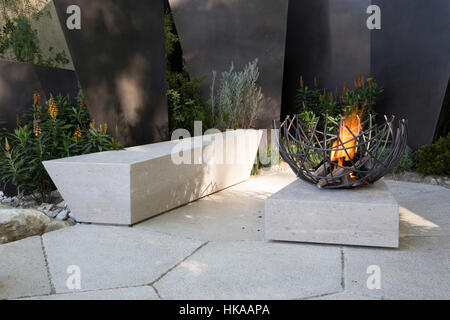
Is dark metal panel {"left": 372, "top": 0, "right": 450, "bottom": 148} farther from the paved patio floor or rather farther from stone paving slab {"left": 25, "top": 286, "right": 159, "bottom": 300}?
stone paving slab {"left": 25, "top": 286, "right": 159, "bottom": 300}

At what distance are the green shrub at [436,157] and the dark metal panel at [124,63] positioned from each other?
315cm

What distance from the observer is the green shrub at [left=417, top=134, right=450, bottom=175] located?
4.61 meters

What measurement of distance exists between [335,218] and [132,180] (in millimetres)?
1470

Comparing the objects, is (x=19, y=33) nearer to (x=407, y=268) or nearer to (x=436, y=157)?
(x=407, y=268)

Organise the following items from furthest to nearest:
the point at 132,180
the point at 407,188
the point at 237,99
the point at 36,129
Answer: the point at 237,99 → the point at 407,188 → the point at 36,129 → the point at 132,180

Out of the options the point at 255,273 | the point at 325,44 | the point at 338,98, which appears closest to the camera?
the point at 255,273

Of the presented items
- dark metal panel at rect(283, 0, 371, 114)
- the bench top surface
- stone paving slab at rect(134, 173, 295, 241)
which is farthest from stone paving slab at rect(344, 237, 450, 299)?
dark metal panel at rect(283, 0, 371, 114)

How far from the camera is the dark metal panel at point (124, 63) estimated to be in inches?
135

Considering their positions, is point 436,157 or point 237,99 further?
point 237,99

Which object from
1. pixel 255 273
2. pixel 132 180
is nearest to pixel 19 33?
pixel 132 180

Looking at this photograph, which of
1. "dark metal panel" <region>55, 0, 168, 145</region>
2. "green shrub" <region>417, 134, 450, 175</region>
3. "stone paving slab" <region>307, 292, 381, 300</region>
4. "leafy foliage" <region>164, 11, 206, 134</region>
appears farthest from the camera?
"leafy foliage" <region>164, 11, 206, 134</region>

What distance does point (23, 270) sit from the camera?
2.14 metres

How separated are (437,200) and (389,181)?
1.02 m

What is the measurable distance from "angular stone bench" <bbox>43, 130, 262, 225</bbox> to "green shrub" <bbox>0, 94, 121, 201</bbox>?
27cm
